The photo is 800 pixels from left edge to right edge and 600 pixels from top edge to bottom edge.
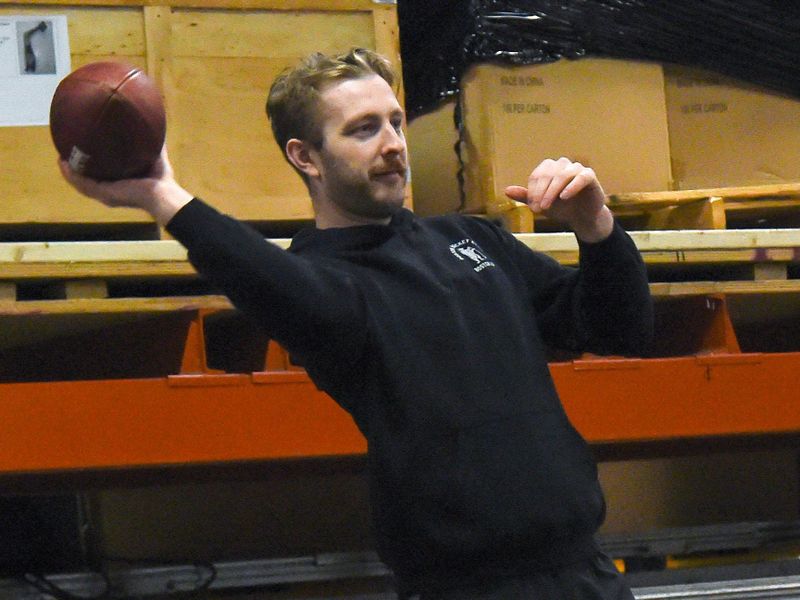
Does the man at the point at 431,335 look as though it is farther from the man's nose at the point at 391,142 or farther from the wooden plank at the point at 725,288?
the wooden plank at the point at 725,288

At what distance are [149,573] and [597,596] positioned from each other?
191 cm

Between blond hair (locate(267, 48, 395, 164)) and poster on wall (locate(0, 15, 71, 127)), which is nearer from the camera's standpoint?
blond hair (locate(267, 48, 395, 164))

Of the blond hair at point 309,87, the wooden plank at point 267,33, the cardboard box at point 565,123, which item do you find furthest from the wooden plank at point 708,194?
the blond hair at point 309,87

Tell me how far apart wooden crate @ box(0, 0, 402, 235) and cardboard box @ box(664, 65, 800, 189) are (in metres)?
1.14

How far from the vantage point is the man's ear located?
2107 mm

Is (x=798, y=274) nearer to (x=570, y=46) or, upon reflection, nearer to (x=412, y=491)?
(x=570, y=46)

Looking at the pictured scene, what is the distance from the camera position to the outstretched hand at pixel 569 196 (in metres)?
1.90

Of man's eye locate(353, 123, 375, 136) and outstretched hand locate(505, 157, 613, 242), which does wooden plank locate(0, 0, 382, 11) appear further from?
outstretched hand locate(505, 157, 613, 242)

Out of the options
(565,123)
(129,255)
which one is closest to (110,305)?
(129,255)

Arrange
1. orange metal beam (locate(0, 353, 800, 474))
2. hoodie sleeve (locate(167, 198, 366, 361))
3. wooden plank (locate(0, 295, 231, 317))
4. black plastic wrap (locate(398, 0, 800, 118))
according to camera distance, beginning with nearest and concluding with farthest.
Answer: hoodie sleeve (locate(167, 198, 366, 361))
orange metal beam (locate(0, 353, 800, 474))
wooden plank (locate(0, 295, 231, 317))
black plastic wrap (locate(398, 0, 800, 118))

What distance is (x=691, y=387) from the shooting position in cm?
291

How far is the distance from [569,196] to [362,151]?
372 millimetres

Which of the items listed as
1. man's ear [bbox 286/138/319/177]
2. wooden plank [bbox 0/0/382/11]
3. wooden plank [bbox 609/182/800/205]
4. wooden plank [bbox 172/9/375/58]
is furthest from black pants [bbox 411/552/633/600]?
wooden plank [bbox 0/0/382/11]

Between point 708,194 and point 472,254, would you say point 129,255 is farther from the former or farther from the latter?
point 708,194
